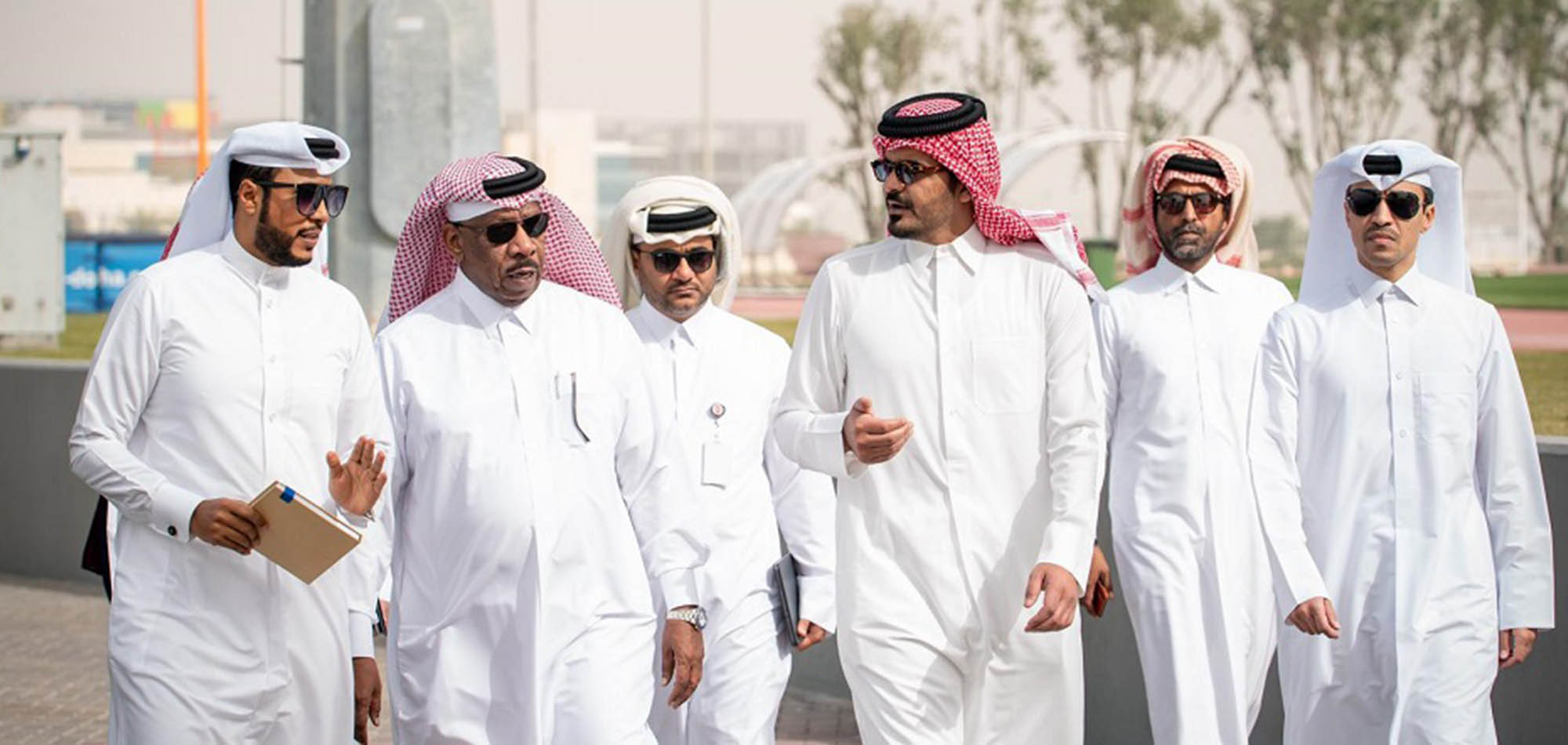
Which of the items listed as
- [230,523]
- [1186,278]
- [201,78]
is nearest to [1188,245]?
[1186,278]

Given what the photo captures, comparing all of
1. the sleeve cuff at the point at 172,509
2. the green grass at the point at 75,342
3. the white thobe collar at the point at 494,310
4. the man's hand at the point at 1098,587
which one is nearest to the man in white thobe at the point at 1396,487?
the man's hand at the point at 1098,587

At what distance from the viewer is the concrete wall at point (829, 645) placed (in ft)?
25.2

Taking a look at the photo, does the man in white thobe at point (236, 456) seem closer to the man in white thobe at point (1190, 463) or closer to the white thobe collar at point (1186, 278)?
the man in white thobe at point (1190, 463)

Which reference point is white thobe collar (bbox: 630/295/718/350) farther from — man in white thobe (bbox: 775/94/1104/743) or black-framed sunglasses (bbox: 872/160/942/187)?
black-framed sunglasses (bbox: 872/160/942/187)

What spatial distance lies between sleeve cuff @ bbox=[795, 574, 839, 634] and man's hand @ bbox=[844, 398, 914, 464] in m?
1.96

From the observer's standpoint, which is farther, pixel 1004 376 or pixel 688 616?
pixel 688 616

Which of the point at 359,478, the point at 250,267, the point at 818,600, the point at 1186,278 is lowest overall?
the point at 818,600

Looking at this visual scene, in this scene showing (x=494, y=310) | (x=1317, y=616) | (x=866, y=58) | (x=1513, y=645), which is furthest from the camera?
(x=866, y=58)

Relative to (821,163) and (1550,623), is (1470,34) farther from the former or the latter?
(1550,623)

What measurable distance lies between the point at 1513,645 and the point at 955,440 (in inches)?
67.0

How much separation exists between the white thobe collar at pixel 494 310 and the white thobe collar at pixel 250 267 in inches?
16.5

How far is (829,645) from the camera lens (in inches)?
406

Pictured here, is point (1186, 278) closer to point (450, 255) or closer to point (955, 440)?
point (955, 440)

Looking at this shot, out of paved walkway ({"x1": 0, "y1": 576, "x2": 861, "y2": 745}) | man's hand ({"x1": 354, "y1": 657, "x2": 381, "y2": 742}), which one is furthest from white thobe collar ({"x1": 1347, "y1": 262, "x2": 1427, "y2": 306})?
paved walkway ({"x1": 0, "y1": 576, "x2": 861, "y2": 745})
